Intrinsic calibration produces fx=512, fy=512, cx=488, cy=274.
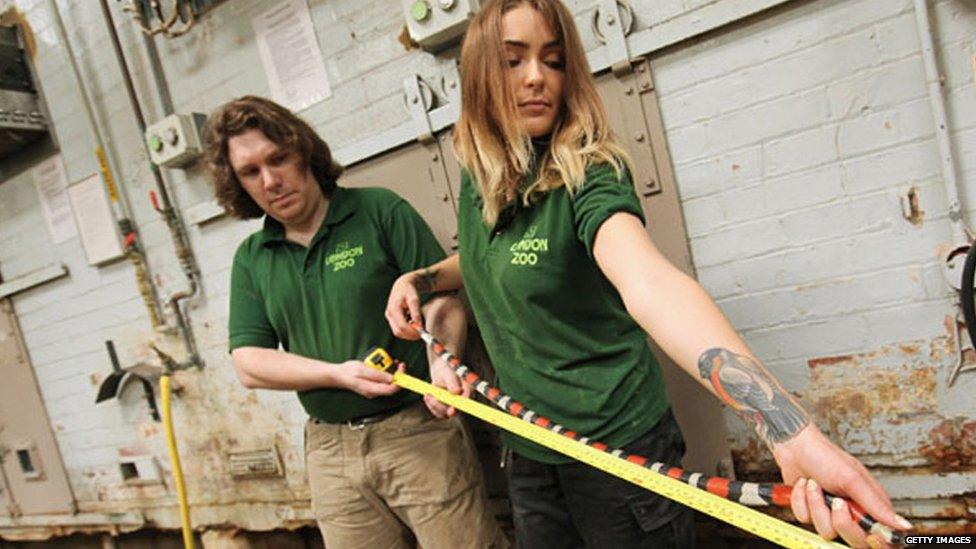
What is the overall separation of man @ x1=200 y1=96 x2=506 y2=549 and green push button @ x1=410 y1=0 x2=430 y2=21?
486mm

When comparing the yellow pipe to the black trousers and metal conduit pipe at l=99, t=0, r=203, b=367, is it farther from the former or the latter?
the black trousers

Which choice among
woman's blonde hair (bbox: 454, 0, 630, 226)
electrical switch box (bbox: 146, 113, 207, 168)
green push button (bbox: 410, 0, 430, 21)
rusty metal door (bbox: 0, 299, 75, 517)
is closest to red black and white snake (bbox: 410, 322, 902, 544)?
woman's blonde hair (bbox: 454, 0, 630, 226)

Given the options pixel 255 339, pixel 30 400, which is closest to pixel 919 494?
pixel 255 339

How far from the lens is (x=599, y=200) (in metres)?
0.86

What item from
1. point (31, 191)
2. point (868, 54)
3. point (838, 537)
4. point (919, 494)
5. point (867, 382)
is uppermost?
point (31, 191)

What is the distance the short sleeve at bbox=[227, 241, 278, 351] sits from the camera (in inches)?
55.3

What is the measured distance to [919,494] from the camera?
4.39 ft

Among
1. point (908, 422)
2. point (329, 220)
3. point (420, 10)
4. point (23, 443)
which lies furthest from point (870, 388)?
point (23, 443)

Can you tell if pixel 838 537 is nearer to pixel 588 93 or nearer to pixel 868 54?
pixel 588 93

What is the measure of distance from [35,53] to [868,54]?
3381 millimetres

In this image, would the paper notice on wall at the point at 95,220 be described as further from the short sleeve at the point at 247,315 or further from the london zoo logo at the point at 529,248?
the london zoo logo at the point at 529,248

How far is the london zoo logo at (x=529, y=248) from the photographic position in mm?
960

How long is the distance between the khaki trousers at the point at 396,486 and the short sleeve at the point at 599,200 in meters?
0.80

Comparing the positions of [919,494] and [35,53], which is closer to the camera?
[919,494]
